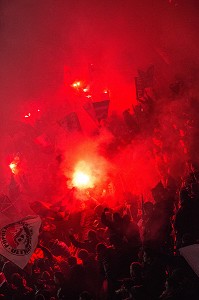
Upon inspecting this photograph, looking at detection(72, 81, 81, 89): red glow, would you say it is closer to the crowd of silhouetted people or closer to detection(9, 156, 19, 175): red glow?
detection(9, 156, 19, 175): red glow

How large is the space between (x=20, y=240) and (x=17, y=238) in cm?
8

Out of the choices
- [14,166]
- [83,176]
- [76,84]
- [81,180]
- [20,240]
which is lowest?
[81,180]

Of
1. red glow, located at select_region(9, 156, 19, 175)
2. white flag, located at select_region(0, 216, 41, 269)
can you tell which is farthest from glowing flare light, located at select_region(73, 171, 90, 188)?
red glow, located at select_region(9, 156, 19, 175)

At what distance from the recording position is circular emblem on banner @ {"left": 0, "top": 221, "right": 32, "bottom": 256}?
550 cm

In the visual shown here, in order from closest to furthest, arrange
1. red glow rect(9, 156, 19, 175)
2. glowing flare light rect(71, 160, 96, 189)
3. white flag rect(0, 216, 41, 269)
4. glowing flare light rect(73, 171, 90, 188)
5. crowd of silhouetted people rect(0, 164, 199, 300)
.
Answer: crowd of silhouetted people rect(0, 164, 199, 300), white flag rect(0, 216, 41, 269), glowing flare light rect(71, 160, 96, 189), glowing flare light rect(73, 171, 90, 188), red glow rect(9, 156, 19, 175)

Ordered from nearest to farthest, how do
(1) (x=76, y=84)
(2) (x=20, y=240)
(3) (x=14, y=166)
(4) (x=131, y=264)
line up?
1. (4) (x=131, y=264)
2. (2) (x=20, y=240)
3. (3) (x=14, y=166)
4. (1) (x=76, y=84)

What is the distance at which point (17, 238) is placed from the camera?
567cm

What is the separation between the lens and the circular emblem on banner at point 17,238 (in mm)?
5500

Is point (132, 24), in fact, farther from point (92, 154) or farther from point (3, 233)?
point (3, 233)

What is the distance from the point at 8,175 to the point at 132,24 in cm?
1831

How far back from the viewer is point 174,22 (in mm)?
13656

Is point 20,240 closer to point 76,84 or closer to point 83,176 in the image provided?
point 83,176

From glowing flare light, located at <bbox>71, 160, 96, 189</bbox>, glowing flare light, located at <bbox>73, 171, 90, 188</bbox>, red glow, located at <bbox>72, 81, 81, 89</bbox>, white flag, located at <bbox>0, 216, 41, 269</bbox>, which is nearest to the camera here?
white flag, located at <bbox>0, 216, 41, 269</bbox>

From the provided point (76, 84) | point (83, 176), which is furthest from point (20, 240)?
point (76, 84)
